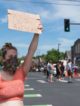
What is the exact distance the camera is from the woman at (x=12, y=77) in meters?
5.09

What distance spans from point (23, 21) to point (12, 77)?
2.18 ft

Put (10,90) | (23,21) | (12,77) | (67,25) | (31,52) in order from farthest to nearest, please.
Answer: (67,25), (31,52), (23,21), (12,77), (10,90)

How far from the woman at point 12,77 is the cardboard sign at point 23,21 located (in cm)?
7

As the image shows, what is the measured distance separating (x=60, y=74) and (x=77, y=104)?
2090 centimetres

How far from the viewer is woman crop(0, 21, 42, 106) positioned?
16.7ft

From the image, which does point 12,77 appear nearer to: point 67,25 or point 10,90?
point 10,90

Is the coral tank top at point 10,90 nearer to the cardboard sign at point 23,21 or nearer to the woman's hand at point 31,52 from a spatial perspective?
the woman's hand at point 31,52

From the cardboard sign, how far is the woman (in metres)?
0.07

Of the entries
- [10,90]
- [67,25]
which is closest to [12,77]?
[10,90]

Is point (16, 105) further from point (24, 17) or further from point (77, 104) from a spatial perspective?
point (77, 104)

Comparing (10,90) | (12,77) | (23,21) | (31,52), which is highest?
(23,21)

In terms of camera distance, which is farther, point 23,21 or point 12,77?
point 23,21

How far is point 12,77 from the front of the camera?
207 inches

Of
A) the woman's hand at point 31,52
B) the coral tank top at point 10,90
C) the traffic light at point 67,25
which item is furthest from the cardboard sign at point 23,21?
the traffic light at point 67,25
